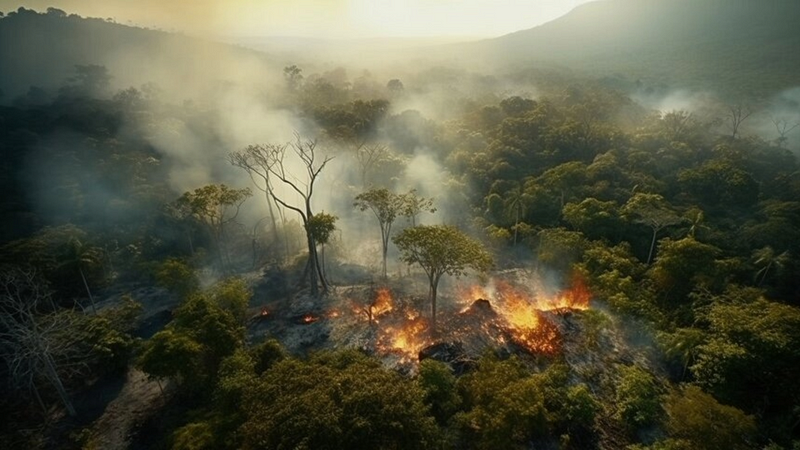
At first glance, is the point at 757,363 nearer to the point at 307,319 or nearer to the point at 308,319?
the point at 308,319

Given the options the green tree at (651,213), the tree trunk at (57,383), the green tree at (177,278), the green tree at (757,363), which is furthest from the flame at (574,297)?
the tree trunk at (57,383)

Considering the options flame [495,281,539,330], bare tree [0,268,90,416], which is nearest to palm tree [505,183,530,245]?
flame [495,281,539,330]

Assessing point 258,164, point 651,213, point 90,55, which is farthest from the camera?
point 90,55

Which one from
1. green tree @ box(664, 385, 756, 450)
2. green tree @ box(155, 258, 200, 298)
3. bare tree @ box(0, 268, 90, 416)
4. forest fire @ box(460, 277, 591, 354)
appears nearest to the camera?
green tree @ box(664, 385, 756, 450)

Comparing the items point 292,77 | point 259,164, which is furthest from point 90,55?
point 259,164

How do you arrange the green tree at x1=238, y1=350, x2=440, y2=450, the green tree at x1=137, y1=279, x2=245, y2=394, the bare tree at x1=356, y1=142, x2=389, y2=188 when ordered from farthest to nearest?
1. the bare tree at x1=356, y1=142, x2=389, y2=188
2. the green tree at x1=137, y1=279, x2=245, y2=394
3. the green tree at x1=238, y1=350, x2=440, y2=450

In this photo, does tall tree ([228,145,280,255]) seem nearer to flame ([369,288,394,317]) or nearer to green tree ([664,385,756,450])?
flame ([369,288,394,317])

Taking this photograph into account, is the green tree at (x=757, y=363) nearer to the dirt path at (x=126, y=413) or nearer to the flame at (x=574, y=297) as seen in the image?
the flame at (x=574, y=297)
